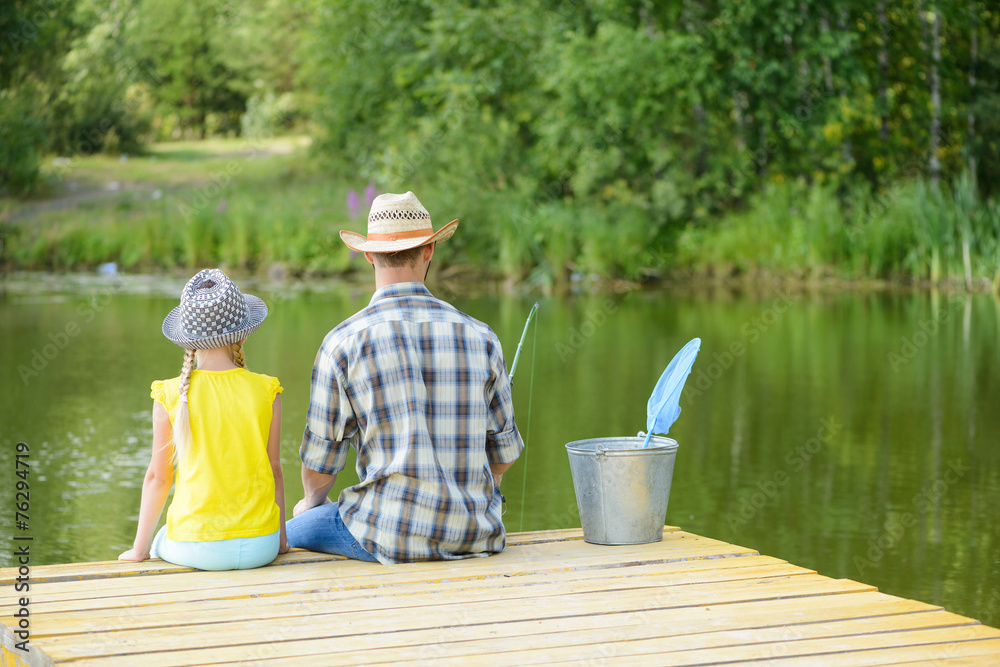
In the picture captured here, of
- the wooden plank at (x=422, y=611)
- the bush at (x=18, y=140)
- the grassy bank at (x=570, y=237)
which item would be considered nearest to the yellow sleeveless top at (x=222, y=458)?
the wooden plank at (x=422, y=611)

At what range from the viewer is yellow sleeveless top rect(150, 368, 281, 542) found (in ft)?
10.1

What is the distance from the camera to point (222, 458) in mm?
3096

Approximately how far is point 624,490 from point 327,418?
0.87 metres

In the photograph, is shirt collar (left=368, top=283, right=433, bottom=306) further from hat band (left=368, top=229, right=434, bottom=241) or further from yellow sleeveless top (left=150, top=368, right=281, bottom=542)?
yellow sleeveless top (left=150, top=368, right=281, bottom=542)

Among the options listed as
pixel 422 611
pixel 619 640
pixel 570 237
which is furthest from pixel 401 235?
pixel 570 237

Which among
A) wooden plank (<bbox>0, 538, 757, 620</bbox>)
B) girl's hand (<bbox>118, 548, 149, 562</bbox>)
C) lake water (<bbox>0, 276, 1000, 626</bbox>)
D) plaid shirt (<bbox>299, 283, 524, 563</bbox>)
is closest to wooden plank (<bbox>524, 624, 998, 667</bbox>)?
wooden plank (<bbox>0, 538, 757, 620</bbox>)

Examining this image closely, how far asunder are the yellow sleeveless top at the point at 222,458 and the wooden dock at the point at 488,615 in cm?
13

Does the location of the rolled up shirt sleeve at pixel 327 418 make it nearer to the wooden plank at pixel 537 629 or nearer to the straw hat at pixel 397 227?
the straw hat at pixel 397 227

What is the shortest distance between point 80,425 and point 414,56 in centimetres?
1681

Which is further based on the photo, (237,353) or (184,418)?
(237,353)

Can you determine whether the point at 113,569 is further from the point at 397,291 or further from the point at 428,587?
the point at 397,291

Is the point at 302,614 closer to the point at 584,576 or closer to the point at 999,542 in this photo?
the point at 584,576

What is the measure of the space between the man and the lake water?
2048 mm

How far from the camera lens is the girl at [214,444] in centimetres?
307
